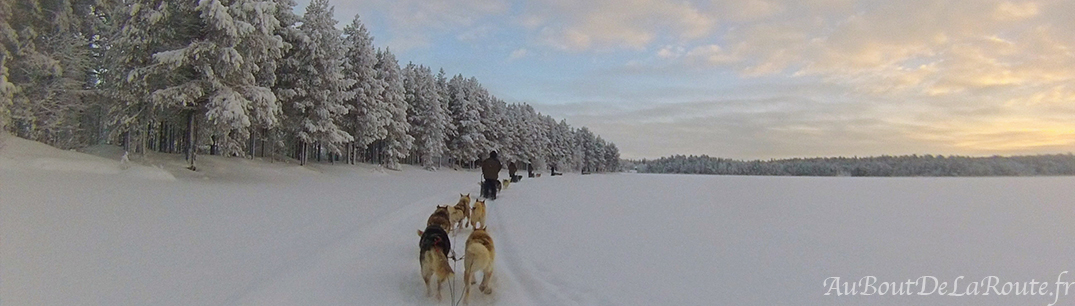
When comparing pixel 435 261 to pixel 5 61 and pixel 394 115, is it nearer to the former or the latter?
pixel 5 61

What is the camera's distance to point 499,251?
7.04 meters

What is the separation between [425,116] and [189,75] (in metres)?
23.4

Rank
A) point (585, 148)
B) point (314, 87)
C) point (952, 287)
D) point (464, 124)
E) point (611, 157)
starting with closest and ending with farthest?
1. point (952, 287)
2. point (314, 87)
3. point (464, 124)
4. point (585, 148)
5. point (611, 157)

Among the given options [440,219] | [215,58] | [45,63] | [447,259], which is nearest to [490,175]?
[440,219]

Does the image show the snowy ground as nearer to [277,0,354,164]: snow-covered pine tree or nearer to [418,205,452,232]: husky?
[418,205,452,232]: husky

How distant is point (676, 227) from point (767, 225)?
1.89 metres

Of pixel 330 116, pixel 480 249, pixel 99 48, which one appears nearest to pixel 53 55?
pixel 99 48

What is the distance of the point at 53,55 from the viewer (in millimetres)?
15969

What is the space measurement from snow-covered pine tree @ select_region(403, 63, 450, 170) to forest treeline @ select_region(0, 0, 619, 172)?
5.61 m

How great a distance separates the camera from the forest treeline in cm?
1454

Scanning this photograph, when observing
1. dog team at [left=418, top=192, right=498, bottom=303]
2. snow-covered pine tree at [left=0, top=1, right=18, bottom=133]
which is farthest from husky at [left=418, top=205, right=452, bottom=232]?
snow-covered pine tree at [left=0, top=1, right=18, bottom=133]

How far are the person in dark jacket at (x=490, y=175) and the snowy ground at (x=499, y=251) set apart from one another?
4.56 metres

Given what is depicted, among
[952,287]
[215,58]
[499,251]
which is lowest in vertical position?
[499,251]

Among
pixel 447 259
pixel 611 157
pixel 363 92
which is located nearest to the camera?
pixel 447 259
